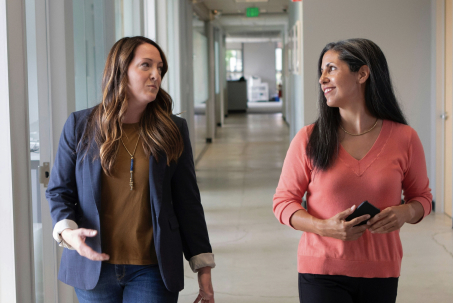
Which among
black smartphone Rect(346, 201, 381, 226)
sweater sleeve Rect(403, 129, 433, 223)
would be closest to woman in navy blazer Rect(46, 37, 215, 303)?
black smartphone Rect(346, 201, 381, 226)

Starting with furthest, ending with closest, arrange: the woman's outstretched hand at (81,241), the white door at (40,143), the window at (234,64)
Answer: the window at (234,64) → the white door at (40,143) → the woman's outstretched hand at (81,241)

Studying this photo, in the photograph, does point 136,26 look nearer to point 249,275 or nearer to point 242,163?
point 249,275

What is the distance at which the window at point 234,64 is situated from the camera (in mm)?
29531

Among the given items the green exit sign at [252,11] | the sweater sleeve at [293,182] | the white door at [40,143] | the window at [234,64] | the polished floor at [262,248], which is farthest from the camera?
the window at [234,64]

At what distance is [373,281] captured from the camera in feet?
5.74

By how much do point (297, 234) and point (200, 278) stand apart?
11.4 feet

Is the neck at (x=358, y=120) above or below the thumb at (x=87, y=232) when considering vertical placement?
above

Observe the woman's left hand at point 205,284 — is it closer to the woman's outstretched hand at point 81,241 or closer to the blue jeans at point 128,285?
the blue jeans at point 128,285

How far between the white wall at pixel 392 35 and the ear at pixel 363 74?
423cm

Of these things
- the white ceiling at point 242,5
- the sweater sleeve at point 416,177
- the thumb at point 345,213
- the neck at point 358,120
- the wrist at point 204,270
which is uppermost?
the white ceiling at point 242,5

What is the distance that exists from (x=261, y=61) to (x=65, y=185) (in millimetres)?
28755

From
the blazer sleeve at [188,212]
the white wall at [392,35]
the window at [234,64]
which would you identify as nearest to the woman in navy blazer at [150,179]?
the blazer sleeve at [188,212]

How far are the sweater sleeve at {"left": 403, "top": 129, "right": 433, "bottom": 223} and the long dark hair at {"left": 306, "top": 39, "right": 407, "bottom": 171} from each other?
12cm

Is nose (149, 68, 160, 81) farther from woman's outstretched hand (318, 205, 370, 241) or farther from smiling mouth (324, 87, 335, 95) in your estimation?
woman's outstretched hand (318, 205, 370, 241)
